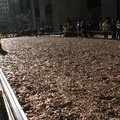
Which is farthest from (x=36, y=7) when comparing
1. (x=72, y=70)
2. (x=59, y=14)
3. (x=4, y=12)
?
(x=4, y=12)

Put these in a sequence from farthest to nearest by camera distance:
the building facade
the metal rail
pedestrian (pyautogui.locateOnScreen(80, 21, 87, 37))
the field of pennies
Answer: the building facade, pedestrian (pyautogui.locateOnScreen(80, 21, 87, 37)), the field of pennies, the metal rail

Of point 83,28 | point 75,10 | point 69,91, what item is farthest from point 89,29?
point 75,10

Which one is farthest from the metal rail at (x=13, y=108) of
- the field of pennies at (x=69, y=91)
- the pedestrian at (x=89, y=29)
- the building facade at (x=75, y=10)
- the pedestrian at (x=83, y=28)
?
the building facade at (x=75, y=10)

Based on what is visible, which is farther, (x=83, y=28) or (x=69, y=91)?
(x=83, y=28)

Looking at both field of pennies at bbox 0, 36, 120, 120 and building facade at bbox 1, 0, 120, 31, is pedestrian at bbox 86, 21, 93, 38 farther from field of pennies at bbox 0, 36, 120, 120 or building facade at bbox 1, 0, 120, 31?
field of pennies at bbox 0, 36, 120, 120

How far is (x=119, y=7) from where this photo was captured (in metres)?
31.2

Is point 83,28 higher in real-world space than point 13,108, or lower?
higher

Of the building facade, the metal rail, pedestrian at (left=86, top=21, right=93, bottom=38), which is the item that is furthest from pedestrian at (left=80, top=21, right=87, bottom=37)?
the metal rail

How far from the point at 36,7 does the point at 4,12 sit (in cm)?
12932

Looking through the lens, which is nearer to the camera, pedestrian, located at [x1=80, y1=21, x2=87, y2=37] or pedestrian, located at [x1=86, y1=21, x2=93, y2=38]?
pedestrian, located at [x1=86, y1=21, x2=93, y2=38]

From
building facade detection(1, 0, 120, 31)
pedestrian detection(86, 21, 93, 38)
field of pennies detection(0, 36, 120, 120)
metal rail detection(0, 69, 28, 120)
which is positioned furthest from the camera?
building facade detection(1, 0, 120, 31)

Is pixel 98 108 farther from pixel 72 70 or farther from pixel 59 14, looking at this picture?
pixel 59 14

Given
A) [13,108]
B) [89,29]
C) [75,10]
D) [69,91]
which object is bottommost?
[69,91]

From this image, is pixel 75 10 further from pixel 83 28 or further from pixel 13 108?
pixel 13 108
